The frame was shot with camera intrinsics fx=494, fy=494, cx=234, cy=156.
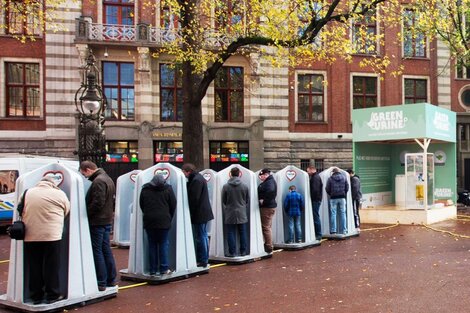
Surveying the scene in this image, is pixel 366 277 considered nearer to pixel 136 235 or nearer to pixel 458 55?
pixel 136 235

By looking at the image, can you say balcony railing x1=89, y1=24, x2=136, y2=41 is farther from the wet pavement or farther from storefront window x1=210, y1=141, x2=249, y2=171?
the wet pavement

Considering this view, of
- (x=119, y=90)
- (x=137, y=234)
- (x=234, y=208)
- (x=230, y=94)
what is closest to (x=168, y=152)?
(x=119, y=90)

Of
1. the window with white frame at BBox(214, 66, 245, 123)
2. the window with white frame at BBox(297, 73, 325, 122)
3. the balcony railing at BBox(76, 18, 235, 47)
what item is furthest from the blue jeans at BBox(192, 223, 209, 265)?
the window with white frame at BBox(297, 73, 325, 122)

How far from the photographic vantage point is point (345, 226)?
13.1 metres

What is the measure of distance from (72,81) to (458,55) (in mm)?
18783

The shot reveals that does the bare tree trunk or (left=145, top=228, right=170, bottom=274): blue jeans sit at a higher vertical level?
the bare tree trunk

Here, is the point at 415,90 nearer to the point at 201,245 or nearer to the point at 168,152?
the point at 168,152

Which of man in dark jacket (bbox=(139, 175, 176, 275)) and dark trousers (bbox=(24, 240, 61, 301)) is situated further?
man in dark jacket (bbox=(139, 175, 176, 275))

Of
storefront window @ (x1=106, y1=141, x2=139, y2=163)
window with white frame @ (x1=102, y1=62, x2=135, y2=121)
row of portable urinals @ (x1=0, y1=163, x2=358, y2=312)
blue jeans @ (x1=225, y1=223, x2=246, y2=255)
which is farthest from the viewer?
window with white frame @ (x1=102, y1=62, x2=135, y2=121)

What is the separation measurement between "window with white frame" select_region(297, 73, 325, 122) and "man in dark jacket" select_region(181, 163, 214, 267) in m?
20.3

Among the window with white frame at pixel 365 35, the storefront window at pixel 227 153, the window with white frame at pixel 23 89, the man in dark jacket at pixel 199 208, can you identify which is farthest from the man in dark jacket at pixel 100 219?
the window with white frame at pixel 23 89

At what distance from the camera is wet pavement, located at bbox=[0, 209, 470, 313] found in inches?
261

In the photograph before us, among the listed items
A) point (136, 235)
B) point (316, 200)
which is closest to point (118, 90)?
point (316, 200)

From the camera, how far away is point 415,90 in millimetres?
30469
